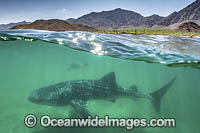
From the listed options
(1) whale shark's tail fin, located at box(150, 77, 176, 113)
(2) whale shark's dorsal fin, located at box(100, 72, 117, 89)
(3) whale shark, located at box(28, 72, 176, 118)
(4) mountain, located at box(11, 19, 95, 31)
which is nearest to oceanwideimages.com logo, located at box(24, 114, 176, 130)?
(3) whale shark, located at box(28, 72, 176, 118)

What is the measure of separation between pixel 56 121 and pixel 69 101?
1.70 m

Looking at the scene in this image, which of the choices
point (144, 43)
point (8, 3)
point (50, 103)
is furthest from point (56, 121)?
point (8, 3)

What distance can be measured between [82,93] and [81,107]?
1.42 m

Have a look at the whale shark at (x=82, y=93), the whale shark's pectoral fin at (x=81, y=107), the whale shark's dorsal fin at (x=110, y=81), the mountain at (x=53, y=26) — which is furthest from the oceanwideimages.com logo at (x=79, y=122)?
the mountain at (x=53, y=26)

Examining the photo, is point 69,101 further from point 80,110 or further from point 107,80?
point 107,80

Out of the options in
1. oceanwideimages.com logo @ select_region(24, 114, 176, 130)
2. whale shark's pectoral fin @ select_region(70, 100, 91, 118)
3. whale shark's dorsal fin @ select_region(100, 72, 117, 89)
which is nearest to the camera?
whale shark's pectoral fin @ select_region(70, 100, 91, 118)

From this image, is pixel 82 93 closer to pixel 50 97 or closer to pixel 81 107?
pixel 81 107

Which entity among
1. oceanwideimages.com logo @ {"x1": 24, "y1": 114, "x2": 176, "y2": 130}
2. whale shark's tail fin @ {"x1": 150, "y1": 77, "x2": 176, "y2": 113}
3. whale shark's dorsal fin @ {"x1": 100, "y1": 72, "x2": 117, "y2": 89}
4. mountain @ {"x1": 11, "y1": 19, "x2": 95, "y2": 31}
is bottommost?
oceanwideimages.com logo @ {"x1": 24, "y1": 114, "x2": 176, "y2": 130}

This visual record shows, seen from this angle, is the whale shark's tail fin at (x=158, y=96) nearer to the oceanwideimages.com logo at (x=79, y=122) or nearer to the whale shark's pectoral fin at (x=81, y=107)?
the oceanwideimages.com logo at (x=79, y=122)

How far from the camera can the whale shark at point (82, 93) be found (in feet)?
31.0

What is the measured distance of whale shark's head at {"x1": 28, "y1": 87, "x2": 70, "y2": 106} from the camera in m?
9.38

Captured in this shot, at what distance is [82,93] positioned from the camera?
1000 centimetres

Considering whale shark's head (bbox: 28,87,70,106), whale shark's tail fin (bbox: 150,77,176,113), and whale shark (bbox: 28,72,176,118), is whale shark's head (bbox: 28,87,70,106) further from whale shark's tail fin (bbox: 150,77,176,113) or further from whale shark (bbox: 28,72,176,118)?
whale shark's tail fin (bbox: 150,77,176,113)

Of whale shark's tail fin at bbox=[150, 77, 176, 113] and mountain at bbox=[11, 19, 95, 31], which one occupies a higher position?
mountain at bbox=[11, 19, 95, 31]
